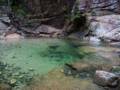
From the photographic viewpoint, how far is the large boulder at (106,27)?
520 inches

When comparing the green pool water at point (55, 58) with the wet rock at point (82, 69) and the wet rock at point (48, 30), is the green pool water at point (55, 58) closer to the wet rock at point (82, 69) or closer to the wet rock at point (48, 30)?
the wet rock at point (82, 69)

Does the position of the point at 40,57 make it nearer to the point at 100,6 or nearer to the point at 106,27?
the point at 106,27

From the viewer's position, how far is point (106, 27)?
13.9 meters

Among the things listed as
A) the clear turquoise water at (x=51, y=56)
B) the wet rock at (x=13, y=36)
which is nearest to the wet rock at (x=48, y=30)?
the wet rock at (x=13, y=36)

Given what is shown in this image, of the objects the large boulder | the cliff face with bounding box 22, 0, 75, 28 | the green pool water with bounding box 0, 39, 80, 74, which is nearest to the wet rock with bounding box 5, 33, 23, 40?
the cliff face with bounding box 22, 0, 75, 28

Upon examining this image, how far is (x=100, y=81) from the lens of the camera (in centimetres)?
611

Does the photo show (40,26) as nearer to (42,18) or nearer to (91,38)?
(42,18)

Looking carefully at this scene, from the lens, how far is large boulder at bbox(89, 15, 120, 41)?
13199 millimetres

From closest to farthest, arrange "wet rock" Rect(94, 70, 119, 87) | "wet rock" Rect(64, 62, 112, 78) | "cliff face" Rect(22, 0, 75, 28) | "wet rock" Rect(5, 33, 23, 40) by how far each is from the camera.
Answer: "wet rock" Rect(94, 70, 119, 87) → "wet rock" Rect(64, 62, 112, 78) → "wet rock" Rect(5, 33, 23, 40) → "cliff face" Rect(22, 0, 75, 28)

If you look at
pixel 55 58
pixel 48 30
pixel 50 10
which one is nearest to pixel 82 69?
pixel 55 58

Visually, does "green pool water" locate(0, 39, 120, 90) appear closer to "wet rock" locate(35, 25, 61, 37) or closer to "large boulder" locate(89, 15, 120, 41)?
"large boulder" locate(89, 15, 120, 41)

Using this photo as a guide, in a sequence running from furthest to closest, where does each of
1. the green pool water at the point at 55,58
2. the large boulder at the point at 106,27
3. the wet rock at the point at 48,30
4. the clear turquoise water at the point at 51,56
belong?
the wet rock at the point at 48,30 → the large boulder at the point at 106,27 → the clear turquoise water at the point at 51,56 → the green pool water at the point at 55,58

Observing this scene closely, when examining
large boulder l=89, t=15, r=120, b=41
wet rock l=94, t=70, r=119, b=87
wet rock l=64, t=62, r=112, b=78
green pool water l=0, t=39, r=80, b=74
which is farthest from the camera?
large boulder l=89, t=15, r=120, b=41

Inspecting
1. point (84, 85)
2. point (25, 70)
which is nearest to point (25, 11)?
point (25, 70)
